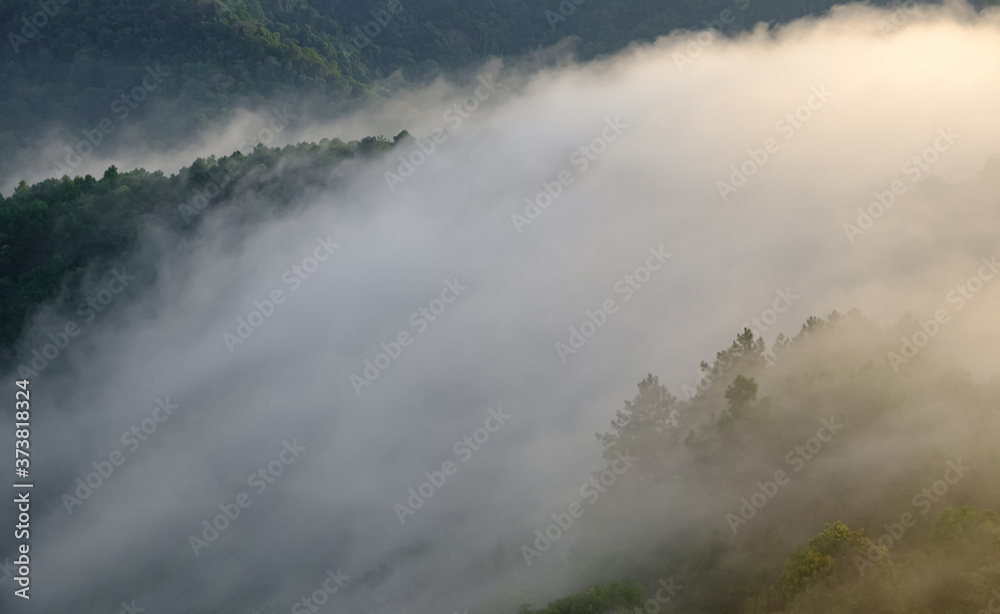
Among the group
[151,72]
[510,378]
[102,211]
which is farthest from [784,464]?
[151,72]

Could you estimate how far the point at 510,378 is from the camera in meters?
81.1

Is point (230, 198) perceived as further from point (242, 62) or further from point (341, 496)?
point (242, 62)

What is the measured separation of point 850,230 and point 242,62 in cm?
7616

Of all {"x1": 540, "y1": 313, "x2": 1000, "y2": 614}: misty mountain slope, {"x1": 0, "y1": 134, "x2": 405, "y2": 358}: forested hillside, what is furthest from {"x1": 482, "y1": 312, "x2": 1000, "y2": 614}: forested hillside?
{"x1": 0, "y1": 134, "x2": 405, "y2": 358}: forested hillside

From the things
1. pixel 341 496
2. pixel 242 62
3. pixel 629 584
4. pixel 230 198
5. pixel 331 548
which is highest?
pixel 242 62

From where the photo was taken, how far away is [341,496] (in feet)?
236

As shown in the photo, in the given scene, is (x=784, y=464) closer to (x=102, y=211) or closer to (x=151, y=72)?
(x=102, y=211)

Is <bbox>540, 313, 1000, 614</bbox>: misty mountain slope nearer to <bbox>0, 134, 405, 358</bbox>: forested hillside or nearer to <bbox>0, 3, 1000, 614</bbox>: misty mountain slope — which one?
<bbox>0, 3, 1000, 614</bbox>: misty mountain slope

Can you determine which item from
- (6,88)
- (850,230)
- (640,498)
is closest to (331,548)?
(640,498)

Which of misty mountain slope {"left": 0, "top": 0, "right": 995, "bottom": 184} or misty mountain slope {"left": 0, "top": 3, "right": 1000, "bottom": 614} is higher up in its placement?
misty mountain slope {"left": 0, "top": 0, "right": 995, "bottom": 184}

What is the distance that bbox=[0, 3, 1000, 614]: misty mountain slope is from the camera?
43812 millimetres

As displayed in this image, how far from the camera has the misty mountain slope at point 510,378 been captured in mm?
43812

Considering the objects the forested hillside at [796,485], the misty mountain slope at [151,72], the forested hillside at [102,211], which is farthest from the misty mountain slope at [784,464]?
the misty mountain slope at [151,72]

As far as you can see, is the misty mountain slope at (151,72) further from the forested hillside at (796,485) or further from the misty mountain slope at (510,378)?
the forested hillside at (796,485)
